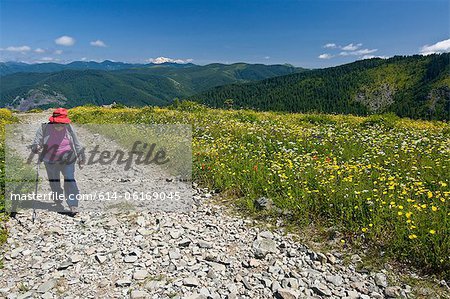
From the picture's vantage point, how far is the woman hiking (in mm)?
8406

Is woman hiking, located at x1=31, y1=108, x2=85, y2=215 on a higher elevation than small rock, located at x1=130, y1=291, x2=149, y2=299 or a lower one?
higher

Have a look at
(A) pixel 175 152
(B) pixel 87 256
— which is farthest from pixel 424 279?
(A) pixel 175 152

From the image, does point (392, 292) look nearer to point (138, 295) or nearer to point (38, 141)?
point (138, 295)

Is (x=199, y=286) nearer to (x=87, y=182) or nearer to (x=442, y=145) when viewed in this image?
(x=87, y=182)

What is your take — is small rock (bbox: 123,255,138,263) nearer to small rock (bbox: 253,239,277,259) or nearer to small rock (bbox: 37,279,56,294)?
small rock (bbox: 37,279,56,294)

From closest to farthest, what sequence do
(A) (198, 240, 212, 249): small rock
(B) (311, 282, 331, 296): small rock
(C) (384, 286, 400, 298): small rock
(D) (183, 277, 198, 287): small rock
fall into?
(C) (384, 286, 400, 298): small rock < (B) (311, 282, 331, 296): small rock < (D) (183, 277, 198, 287): small rock < (A) (198, 240, 212, 249): small rock

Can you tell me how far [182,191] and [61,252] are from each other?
3.85m

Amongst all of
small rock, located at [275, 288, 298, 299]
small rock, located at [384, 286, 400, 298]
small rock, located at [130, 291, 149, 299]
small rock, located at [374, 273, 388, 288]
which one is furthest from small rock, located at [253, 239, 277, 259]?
small rock, located at [130, 291, 149, 299]

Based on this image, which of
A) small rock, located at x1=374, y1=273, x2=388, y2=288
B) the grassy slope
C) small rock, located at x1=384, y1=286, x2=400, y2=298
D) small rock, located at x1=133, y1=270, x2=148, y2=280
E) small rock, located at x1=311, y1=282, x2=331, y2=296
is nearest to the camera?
small rock, located at x1=384, y1=286, x2=400, y2=298

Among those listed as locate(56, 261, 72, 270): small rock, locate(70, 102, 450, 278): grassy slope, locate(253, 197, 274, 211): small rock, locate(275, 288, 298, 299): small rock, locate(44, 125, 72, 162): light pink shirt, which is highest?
locate(44, 125, 72, 162): light pink shirt

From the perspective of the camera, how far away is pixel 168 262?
584cm

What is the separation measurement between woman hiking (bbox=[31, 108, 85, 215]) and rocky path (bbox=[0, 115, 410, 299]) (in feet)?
3.24

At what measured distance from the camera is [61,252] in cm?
628

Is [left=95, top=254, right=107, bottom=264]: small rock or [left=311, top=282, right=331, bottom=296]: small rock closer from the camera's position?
[left=311, top=282, right=331, bottom=296]: small rock
